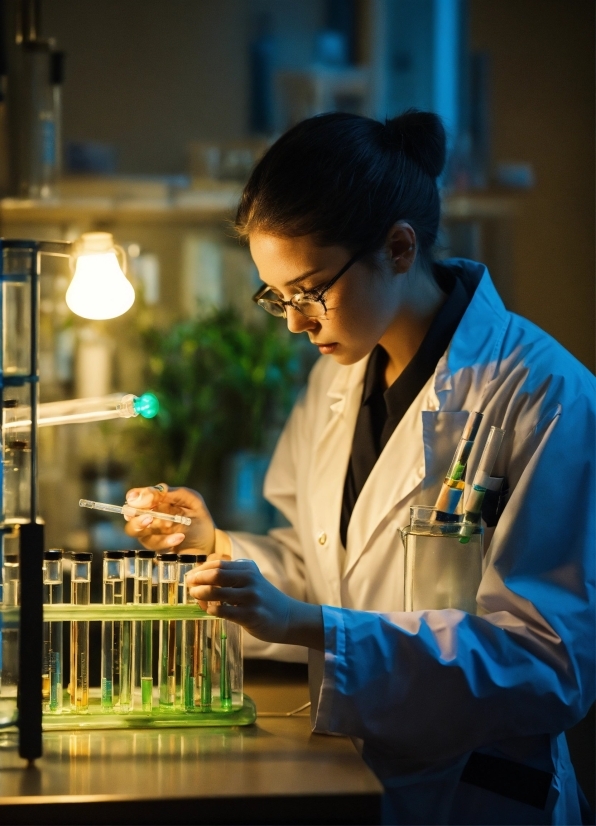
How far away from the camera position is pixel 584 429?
1.36m

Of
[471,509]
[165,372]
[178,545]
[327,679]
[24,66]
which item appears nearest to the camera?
[327,679]

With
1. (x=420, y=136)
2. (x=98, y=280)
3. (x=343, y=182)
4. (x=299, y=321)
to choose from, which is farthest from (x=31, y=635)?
(x=420, y=136)

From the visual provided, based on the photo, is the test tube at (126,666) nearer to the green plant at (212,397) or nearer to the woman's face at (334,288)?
the woman's face at (334,288)

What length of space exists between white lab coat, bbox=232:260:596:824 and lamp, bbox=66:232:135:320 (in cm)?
50

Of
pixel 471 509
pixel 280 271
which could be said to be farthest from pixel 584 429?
pixel 280 271

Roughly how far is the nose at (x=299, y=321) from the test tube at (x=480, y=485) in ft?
1.09

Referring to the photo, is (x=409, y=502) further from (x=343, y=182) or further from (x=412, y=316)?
(x=343, y=182)

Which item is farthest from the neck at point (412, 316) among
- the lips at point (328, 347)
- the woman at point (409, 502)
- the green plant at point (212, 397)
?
the green plant at point (212, 397)

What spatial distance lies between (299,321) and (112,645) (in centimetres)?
56

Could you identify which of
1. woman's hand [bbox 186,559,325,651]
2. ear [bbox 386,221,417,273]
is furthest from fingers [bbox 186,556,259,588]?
ear [bbox 386,221,417,273]

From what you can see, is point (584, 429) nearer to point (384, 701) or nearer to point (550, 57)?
point (384, 701)

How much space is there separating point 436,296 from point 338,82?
1803 mm

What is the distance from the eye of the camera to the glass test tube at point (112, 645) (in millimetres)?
1268

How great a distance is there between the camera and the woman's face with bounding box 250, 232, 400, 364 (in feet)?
4.68
